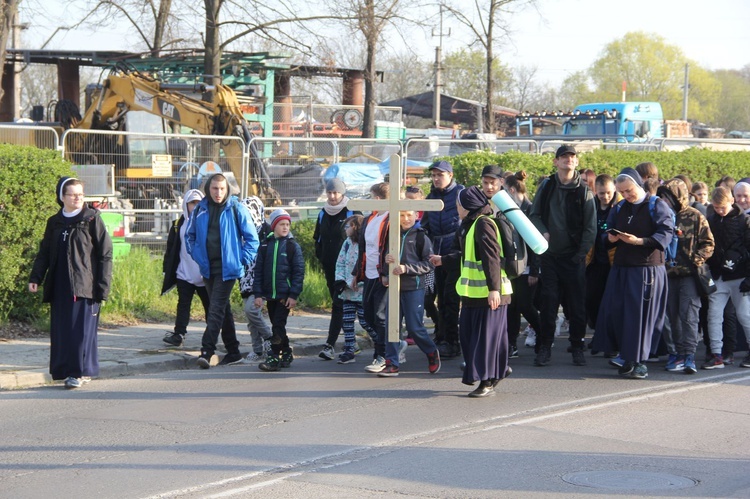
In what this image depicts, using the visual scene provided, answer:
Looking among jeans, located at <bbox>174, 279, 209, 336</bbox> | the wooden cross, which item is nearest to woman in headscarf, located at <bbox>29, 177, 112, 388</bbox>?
jeans, located at <bbox>174, 279, 209, 336</bbox>

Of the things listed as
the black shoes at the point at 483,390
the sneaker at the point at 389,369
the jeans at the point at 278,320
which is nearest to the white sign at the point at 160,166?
the jeans at the point at 278,320

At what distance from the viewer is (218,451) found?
22.7ft

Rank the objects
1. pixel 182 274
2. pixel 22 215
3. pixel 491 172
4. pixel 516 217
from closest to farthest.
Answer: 1. pixel 516 217
2. pixel 491 172
3. pixel 182 274
4. pixel 22 215

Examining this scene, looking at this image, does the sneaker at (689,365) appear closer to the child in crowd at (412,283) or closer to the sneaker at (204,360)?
the child in crowd at (412,283)

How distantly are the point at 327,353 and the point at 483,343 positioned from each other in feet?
8.43

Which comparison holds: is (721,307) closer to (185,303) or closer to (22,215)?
(185,303)

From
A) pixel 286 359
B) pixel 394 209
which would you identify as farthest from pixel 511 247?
pixel 286 359

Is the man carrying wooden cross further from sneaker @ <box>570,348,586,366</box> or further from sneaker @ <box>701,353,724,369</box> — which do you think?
sneaker @ <box>701,353,724,369</box>

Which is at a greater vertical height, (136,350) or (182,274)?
(182,274)

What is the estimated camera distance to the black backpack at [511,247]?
8922 mm

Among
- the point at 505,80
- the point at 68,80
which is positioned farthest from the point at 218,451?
the point at 505,80

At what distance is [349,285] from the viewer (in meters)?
10.5

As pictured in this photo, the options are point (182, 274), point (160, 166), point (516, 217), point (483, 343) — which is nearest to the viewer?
point (483, 343)

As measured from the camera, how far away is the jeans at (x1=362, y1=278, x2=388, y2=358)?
32.7 feet
